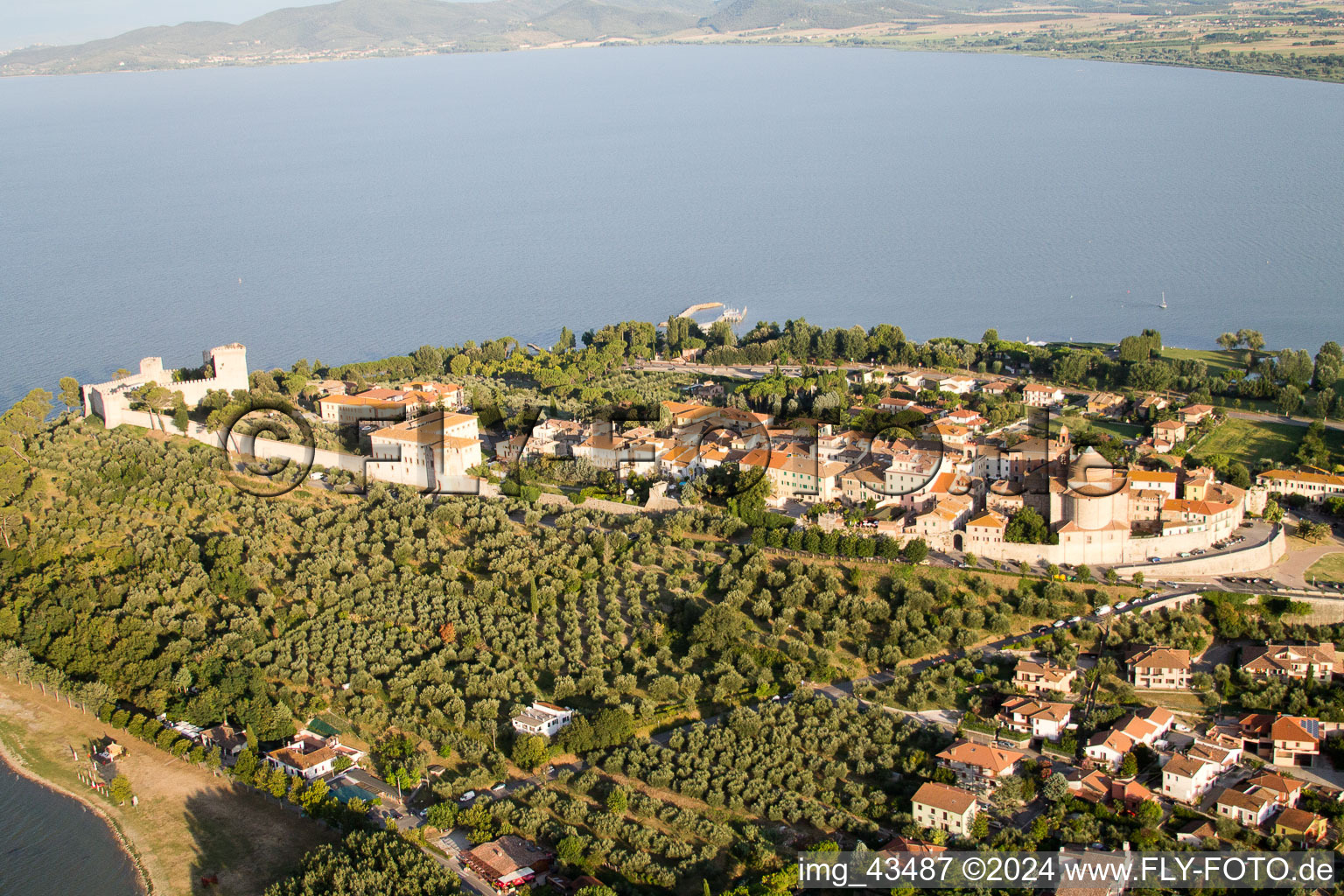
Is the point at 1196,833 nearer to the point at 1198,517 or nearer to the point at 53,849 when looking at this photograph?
the point at 1198,517

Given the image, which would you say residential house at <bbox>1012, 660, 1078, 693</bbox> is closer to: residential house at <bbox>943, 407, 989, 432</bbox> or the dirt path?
residential house at <bbox>943, 407, 989, 432</bbox>

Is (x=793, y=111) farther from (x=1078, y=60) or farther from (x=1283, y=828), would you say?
(x=1283, y=828)

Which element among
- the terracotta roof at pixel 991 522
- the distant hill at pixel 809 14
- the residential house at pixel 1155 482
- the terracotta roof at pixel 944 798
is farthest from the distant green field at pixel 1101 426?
the distant hill at pixel 809 14

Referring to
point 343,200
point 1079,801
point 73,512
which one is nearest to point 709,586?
point 1079,801

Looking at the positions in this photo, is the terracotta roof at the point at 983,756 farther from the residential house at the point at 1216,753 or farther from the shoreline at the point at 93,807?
the shoreline at the point at 93,807

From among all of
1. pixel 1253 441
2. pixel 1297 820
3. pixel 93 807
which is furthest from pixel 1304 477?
pixel 93 807
